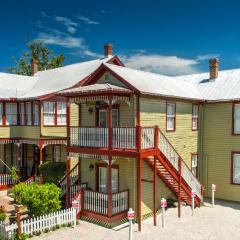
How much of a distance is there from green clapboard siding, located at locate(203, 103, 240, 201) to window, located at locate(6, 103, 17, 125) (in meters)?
15.2

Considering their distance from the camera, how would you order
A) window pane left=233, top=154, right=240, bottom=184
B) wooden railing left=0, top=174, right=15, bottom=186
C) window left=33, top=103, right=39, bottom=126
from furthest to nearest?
window left=33, top=103, right=39, bottom=126, wooden railing left=0, top=174, right=15, bottom=186, window pane left=233, top=154, right=240, bottom=184

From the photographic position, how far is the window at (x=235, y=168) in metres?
21.3

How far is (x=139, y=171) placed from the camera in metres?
15.5

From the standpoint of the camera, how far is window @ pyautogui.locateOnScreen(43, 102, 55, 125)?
2497 cm

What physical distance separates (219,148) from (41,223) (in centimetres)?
1290

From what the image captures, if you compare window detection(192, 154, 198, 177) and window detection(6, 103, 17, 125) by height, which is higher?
window detection(6, 103, 17, 125)

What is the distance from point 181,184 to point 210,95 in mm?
7392

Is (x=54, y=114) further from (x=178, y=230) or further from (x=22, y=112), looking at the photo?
(x=178, y=230)

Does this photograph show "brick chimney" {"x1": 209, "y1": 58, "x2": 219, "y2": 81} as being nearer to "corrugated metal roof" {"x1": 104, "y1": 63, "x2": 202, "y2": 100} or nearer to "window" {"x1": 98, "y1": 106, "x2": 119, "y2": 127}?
"corrugated metal roof" {"x1": 104, "y1": 63, "x2": 202, "y2": 100}

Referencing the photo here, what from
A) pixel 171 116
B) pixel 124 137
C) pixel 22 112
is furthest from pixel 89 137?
pixel 22 112

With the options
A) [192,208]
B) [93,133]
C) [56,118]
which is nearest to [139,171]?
[93,133]

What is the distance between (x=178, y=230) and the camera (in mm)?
15922

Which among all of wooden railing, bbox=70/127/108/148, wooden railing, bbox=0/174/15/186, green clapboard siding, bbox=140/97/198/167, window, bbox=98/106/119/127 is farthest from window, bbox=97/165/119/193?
wooden railing, bbox=0/174/15/186

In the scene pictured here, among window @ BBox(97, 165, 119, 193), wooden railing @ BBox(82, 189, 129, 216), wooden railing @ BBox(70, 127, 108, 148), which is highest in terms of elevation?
wooden railing @ BBox(70, 127, 108, 148)
